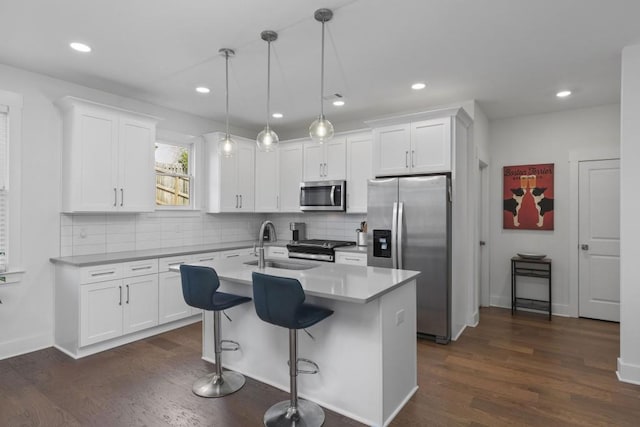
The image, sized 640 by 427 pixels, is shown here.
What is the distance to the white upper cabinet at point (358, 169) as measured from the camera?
481 centimetres

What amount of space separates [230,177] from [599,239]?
4.97 metres

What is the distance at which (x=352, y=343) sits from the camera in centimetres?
243

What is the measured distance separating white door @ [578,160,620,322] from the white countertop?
3323 millimetres

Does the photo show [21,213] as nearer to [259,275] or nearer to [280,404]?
[259,275]

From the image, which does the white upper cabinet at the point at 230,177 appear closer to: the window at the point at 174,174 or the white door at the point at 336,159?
the window at the point at 174,174

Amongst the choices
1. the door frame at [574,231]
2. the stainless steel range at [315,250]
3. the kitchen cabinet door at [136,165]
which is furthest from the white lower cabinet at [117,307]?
the door frame at [574,231]

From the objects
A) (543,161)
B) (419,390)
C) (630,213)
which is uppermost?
(543,161)

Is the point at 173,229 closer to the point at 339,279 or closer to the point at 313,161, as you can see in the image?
the point at 313,161

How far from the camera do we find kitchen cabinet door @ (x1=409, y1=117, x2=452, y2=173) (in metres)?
3.83

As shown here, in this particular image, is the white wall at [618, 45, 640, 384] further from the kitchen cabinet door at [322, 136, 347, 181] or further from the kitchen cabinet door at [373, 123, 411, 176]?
the kitchen cabinet door at [322, 136, 347, 181]

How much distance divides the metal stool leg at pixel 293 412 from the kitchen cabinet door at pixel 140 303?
2116 millimetres

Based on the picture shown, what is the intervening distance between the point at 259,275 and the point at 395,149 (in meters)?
2.55

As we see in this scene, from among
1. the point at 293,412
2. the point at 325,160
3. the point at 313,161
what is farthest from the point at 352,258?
the point at 293,412

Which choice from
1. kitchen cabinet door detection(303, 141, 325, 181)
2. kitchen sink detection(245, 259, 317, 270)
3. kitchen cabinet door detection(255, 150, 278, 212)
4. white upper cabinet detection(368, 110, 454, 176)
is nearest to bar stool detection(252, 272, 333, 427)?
kitchen sink detection(245, 259, 317, 270)
